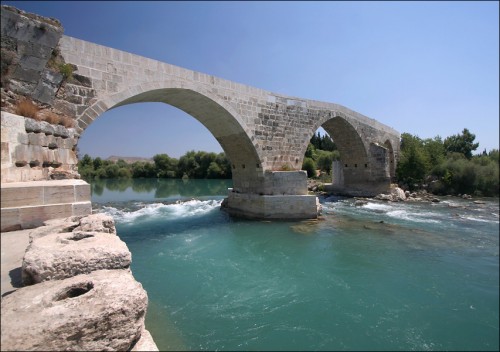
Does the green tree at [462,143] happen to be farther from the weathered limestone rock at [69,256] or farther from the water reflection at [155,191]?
the water reflection at [155,191]

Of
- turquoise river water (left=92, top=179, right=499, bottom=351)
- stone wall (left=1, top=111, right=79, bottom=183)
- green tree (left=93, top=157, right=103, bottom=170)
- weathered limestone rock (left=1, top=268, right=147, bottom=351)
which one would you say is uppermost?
green tree (left=93, top=157, right=103, bottom=170)

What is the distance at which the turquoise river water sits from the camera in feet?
10.0

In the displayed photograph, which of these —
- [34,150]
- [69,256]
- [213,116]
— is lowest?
[69,256]

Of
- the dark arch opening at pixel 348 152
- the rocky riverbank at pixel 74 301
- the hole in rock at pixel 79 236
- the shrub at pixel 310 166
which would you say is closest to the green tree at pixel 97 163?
the shrub at pixel 310 166

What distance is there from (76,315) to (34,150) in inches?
131

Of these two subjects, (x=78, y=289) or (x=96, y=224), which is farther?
(x=96, y=224)

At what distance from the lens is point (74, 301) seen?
1.43m

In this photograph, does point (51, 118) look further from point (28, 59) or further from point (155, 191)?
point (155, 191)

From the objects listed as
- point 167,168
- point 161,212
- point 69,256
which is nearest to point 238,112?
point 161,212

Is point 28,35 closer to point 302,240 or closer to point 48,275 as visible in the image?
point 48,275

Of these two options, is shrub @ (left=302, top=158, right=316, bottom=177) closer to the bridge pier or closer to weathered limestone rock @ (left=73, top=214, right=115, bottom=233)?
the bridge pier

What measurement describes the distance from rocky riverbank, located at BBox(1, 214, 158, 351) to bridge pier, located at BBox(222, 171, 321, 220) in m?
7.99

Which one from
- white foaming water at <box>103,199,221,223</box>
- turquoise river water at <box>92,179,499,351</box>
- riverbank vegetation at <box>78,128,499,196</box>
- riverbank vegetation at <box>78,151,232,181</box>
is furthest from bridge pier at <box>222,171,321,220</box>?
riverbank vegetation at <box>78,151,232,181</box>

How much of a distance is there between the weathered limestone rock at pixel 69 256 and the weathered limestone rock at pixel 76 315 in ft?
0.25
